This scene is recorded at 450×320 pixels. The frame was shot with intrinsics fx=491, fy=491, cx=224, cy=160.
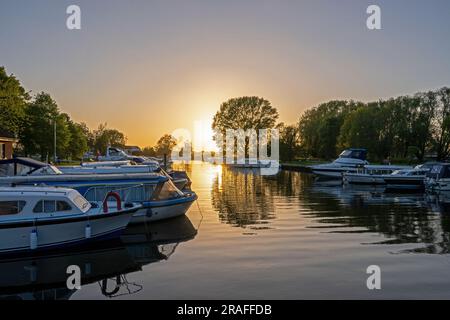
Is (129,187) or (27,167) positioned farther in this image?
(27,167)

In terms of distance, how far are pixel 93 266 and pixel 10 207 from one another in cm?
398

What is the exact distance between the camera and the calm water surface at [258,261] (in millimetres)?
13688

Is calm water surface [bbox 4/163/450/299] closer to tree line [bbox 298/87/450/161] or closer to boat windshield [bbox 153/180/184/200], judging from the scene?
boat windshield [bbox 153/180/184/200]

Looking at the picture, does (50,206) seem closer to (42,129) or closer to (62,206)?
(62,206)

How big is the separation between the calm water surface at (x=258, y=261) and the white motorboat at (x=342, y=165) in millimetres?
38909

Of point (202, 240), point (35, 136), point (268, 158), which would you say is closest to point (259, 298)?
point (202, 240)

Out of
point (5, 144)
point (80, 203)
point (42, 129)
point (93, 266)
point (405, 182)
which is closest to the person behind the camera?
point (93, 266)

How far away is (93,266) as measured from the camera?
16.3 metres

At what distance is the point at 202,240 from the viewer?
833 inches

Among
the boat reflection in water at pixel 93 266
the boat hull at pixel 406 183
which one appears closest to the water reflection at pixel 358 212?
the boat hull at pixel 406 183

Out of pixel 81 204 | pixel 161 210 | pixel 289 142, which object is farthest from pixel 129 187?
pixel 289 142

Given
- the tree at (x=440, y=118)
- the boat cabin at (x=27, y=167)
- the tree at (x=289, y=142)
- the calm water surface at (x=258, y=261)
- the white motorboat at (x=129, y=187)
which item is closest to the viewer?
the calm water surface at (x=258, y=261)

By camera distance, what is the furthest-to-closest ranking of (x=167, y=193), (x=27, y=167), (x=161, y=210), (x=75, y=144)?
(x=75, y=144) < (x=27, y=167) < (x=167, y=193) < (x=161, y=210)

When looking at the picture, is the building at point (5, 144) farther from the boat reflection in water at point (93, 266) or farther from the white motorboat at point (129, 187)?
the boat reflection in water at point (93, 266)
